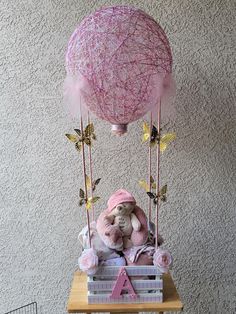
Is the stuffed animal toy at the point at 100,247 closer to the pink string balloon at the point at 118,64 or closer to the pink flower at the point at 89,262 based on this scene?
the pink flower at the point at 89,262

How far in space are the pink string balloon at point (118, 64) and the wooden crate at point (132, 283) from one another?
40cm

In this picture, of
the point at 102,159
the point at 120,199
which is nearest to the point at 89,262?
the point at 120,199

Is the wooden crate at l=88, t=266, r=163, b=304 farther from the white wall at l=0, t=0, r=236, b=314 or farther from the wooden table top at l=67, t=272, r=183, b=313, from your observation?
the white wall at l=0, t=0, r=236, b=314

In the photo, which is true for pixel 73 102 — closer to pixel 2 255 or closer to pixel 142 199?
pixel 142 199

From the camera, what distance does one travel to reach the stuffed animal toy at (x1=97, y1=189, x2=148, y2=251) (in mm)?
1115

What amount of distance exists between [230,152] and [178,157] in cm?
17

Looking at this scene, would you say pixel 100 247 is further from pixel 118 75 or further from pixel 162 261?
pixel 118 75

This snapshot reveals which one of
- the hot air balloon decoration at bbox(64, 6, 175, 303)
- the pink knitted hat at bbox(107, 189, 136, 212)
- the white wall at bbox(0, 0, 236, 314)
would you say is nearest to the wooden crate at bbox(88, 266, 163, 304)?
the hot air balloon decoration at bbox(64, 6, 175, 303)

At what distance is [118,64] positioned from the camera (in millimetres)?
953

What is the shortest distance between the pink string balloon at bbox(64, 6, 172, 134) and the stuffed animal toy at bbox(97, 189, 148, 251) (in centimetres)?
24

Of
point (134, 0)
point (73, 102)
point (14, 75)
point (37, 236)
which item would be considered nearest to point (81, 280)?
point (37, 236)

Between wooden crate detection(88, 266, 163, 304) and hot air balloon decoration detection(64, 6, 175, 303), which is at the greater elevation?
hot air balloon decoration detection(64, 6, 175, 303)

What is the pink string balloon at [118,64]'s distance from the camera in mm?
956

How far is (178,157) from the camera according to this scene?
4.47ft
